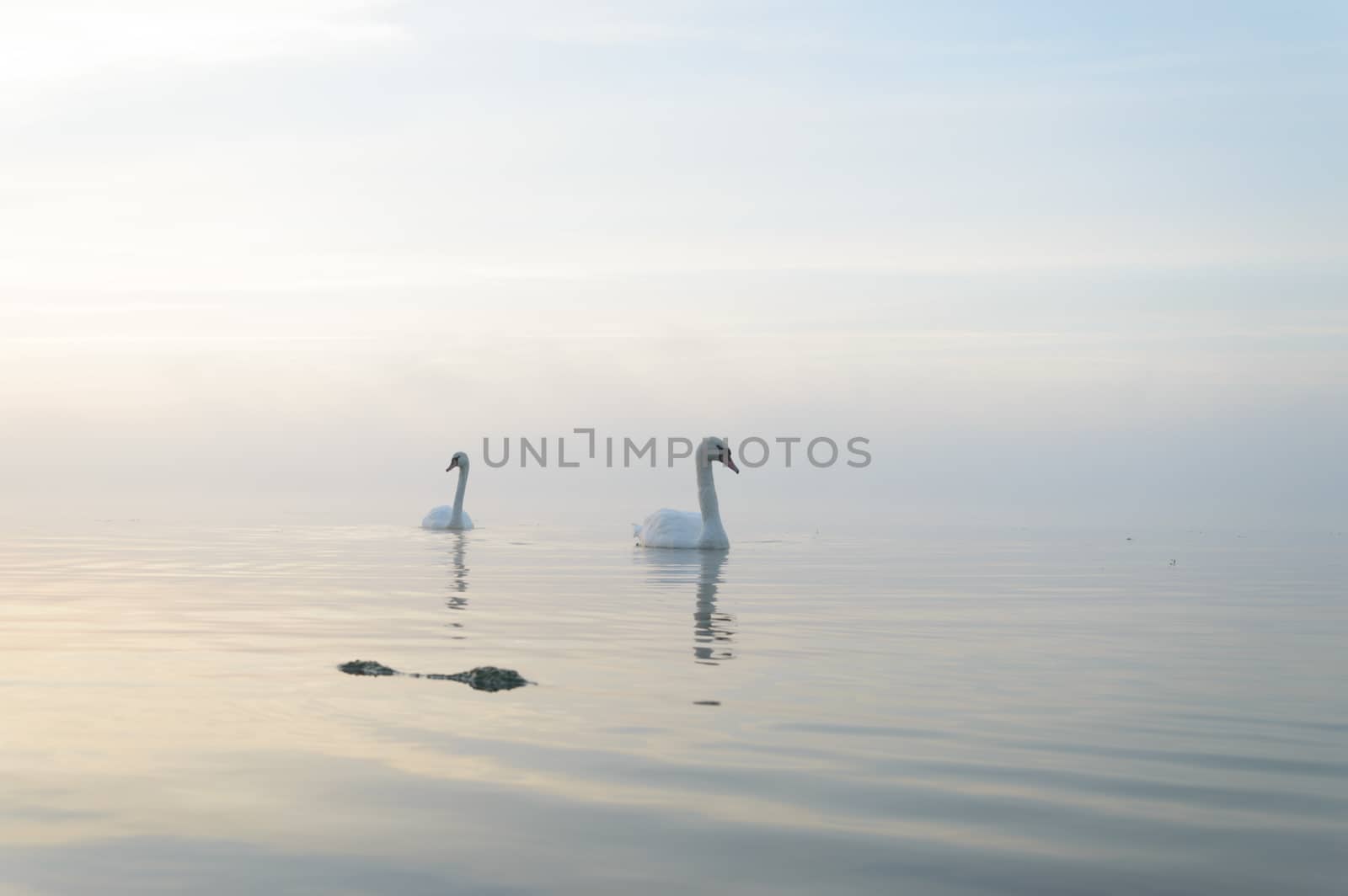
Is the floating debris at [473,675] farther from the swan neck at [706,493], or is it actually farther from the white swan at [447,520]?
the white swan at [447,520]

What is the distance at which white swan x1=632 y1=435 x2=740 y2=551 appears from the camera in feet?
103

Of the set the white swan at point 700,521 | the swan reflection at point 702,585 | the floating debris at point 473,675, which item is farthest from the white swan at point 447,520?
the floating debris at point 473,675

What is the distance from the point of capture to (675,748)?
9008 millimetres

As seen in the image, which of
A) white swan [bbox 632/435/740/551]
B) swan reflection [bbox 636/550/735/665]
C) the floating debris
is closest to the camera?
the floating debris

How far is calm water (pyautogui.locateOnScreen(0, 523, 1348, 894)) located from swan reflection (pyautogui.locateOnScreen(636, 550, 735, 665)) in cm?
13

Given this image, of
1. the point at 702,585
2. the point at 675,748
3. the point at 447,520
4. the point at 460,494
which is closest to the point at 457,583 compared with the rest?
the point at 702,585

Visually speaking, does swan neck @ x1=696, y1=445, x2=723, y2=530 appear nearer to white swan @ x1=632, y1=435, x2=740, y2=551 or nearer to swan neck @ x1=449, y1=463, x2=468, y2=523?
white swan @ x1=632, y1=435, x2=740, y2=551

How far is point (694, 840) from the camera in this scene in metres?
6.91

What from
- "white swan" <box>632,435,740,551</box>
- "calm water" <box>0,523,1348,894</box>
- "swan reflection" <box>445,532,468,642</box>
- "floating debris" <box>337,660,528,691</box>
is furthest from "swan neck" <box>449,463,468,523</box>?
"floating debris" <box>337,660,528,691</box>

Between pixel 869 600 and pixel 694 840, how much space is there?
43.8ft

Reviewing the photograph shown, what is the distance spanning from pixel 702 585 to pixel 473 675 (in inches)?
428

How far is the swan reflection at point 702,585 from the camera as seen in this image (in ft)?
46.2

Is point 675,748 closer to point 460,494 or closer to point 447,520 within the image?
point 447,520

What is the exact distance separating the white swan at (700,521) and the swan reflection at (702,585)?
10.4 inches
